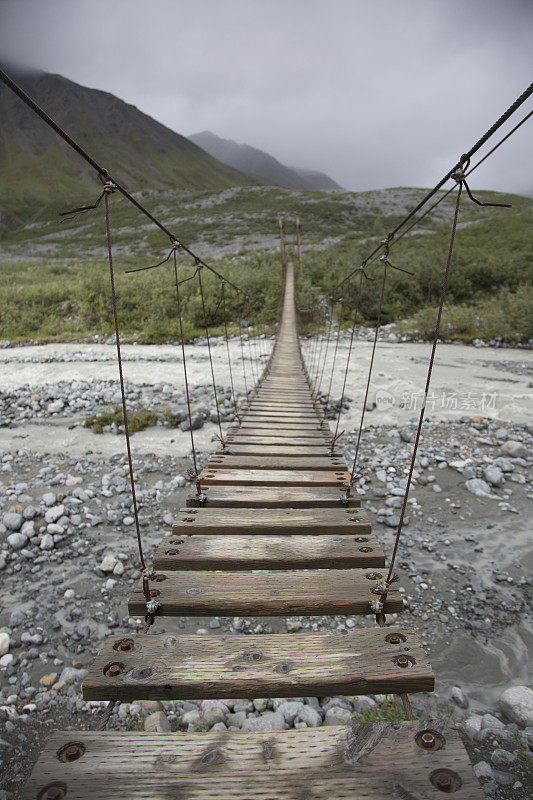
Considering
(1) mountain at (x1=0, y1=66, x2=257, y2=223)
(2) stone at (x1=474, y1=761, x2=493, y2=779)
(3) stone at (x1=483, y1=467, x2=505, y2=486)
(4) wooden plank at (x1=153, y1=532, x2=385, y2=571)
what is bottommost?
(2) stone at (x1=474, y1=761, x2=493, y2=779)

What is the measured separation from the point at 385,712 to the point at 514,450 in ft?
12.1

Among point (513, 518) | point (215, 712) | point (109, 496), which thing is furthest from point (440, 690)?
point (109, 496)

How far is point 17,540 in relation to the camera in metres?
3.30

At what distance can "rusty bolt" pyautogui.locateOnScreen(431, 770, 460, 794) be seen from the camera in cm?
84

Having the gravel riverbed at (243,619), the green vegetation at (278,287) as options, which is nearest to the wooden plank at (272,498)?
the gravel riverbed at (243,619)

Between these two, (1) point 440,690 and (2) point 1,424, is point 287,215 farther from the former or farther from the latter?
(1) point 440,690

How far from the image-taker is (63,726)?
205 cm

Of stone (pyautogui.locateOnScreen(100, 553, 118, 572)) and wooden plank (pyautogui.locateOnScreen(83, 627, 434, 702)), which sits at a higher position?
wooden plank (pyautogui.locateOnScreen(83, 627, 434, 702))

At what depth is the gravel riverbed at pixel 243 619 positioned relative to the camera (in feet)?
6.73

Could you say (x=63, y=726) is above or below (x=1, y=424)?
below

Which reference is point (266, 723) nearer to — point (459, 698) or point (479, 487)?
point (459, 698)

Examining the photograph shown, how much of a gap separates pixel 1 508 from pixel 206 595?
3.33m

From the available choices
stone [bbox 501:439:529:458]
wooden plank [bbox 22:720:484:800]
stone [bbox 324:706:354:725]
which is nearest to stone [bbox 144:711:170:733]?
stone [bbox 324:706:354:725]

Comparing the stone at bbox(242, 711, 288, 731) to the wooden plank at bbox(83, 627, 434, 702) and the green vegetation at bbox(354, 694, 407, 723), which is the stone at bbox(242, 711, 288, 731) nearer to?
the green vegetation at bbox(354, 694, 407, 723)
